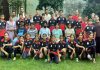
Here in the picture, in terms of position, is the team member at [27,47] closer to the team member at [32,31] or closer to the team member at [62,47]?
the team member at [32,31]

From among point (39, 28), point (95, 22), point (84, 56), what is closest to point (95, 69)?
point (84, 56)

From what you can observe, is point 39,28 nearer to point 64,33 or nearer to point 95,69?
point 64,33

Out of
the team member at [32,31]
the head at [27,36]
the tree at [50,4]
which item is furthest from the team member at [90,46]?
the tree at [50,4]

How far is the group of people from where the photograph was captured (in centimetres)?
1438

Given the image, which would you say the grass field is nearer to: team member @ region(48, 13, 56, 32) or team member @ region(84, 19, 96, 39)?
team member @ region(84, 19, 96, 39)

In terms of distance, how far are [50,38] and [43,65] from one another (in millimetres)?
1729

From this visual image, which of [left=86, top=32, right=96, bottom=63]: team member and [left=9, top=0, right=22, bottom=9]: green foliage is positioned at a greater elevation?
[left=9, top=0, right=22, bottom=9]: green foliage

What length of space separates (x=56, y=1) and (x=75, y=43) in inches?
296

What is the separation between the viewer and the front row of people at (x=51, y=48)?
14281mm

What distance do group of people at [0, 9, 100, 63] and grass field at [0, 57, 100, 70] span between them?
12.5 inches

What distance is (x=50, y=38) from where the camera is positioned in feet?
49.1

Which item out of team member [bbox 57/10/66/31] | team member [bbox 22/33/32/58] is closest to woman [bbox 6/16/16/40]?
team member [bbox 22/33/32/58]

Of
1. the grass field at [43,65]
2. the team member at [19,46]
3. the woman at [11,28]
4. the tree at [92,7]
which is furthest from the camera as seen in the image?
the tree at [92,7]

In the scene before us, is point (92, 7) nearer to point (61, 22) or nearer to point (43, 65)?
point (61, 22)
